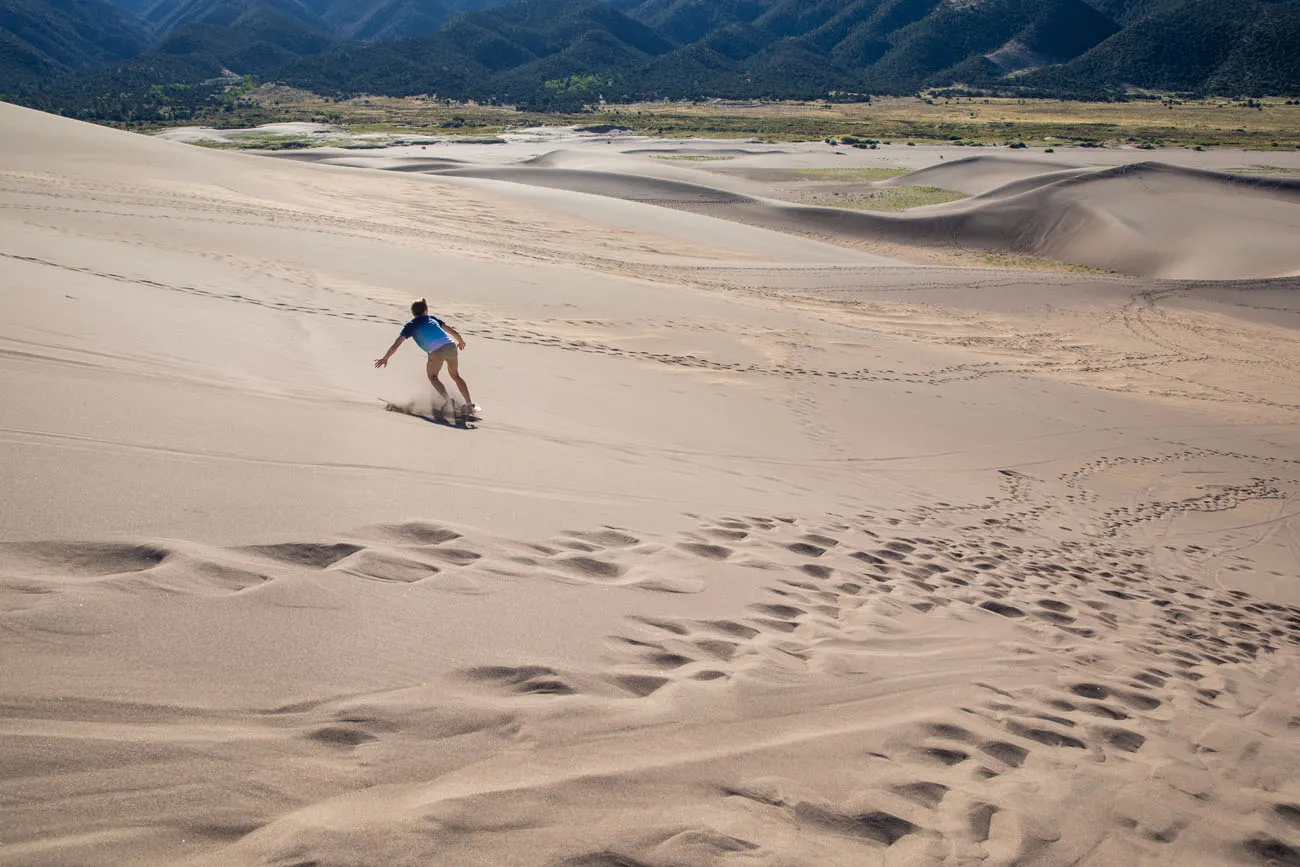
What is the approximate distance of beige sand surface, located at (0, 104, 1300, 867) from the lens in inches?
92.9

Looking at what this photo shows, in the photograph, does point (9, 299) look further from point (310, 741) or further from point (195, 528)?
point (310, 741)

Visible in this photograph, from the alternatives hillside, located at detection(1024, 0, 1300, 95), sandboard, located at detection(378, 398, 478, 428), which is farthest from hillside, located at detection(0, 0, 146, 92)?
hillside, located at detection(1024, 0, 1300, 95)

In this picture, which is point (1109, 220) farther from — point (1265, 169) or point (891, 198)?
point (1265, 169)

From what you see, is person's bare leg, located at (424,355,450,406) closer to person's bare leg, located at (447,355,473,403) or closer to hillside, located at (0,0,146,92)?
person's bare leg, located at (447,355,473,403)

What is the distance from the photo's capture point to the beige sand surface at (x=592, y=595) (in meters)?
2.36

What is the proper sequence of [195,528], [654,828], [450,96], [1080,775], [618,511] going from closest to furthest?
[654,828], [1080,775], [195,528], [618,511], [450,96]

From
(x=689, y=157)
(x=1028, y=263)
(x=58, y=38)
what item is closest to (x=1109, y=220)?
(x=1028, y=263)

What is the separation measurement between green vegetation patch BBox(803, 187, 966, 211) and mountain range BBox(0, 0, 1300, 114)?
65681 mm

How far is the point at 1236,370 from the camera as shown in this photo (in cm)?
1428

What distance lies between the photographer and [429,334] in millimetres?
6965

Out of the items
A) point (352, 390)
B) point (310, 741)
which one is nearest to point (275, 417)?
point (352, 390)

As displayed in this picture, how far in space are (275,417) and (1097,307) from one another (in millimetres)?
17473

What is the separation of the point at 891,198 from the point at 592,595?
34001 mm

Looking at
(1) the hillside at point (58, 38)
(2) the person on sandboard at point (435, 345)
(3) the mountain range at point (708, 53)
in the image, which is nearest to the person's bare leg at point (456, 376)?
(2) the person on sandboard at point (435, 345)
